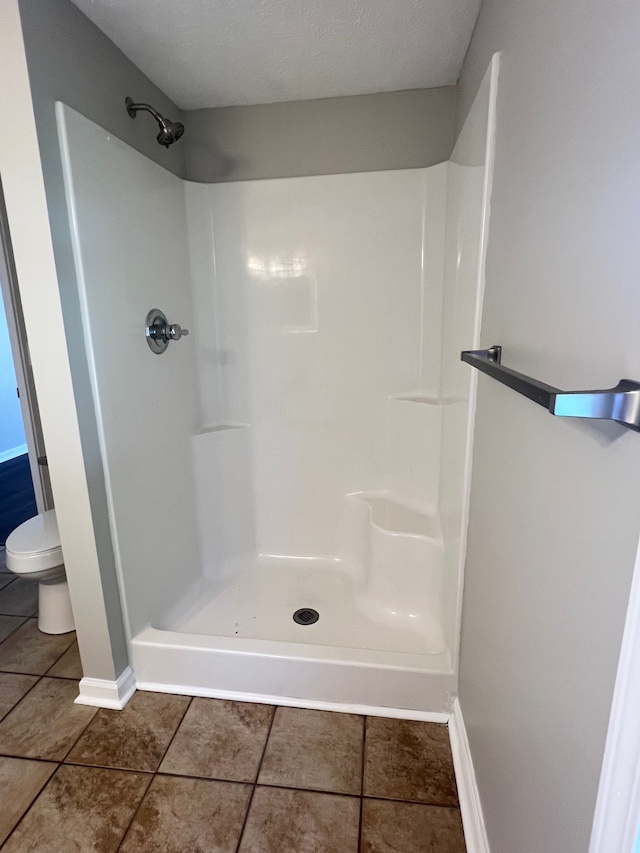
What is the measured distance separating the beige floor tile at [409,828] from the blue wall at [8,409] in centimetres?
459

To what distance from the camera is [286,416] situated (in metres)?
2.23

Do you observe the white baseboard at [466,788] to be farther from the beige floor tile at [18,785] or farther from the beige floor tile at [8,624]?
the beige floor tile at [8,624]

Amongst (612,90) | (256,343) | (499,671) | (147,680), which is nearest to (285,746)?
(147,680)

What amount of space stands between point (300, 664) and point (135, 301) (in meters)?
1.36

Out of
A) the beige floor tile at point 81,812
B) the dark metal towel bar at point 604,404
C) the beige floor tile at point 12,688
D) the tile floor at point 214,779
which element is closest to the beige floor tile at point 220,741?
the tile floor at point 214,779

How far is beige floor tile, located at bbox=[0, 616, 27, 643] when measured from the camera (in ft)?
6.60

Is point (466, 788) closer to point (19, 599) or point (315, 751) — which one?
point (315, 751)

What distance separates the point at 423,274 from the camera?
6.56 feet

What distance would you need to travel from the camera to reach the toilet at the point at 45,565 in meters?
1.77

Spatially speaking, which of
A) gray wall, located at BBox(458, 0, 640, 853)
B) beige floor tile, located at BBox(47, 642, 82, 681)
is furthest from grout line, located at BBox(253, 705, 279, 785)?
beige floor tile, located at BBox(47, 642, 82, 681)

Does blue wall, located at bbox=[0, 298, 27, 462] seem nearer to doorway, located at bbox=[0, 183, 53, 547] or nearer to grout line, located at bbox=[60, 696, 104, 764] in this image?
doorway, located at bbox=[0, 183, 53, 547]

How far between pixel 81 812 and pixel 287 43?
7.82 ft

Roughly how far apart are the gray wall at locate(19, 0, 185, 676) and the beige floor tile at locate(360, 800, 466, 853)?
3.09 feet

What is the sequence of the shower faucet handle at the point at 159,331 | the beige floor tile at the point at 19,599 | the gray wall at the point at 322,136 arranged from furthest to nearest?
the beige floor tile at the point at 19,599 → the gray wall at the point at 322,136 → the shower faucet handle at the point at 159,331
